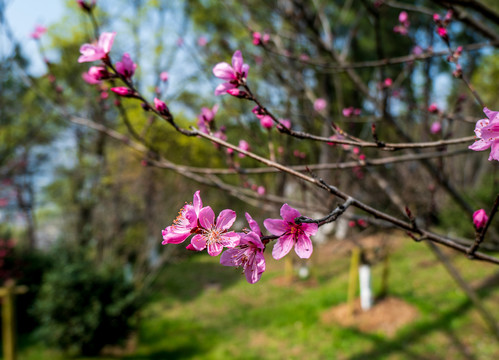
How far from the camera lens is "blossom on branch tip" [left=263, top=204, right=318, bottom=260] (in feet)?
2.67

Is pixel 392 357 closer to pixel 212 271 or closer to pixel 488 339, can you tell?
pixel 488 339

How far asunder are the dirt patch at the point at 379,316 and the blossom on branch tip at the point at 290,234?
17.8ft

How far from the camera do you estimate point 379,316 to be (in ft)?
19.5

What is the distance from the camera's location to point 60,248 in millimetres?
6500

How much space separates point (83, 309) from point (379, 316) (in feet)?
16.4

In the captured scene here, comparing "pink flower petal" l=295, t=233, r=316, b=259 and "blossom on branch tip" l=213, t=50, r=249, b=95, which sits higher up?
"blossom on branch tip" l=213, t=50, r=249, b=95

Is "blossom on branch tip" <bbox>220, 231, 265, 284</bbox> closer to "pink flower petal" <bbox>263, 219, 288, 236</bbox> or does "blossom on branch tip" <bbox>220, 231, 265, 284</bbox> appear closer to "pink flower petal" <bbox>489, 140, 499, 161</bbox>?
"pink flower petal" <bbox>263, 219, 288, 236</bbox>

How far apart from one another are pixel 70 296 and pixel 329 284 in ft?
18.9

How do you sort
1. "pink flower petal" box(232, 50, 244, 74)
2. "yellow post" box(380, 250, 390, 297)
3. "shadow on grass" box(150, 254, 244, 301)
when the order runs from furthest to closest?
"shadow on grass" box(150, 254, 244, 301) < "yellow post" box(380, 250, 390, 297) < "pink flower petal" box(232, 50, 244, 74)

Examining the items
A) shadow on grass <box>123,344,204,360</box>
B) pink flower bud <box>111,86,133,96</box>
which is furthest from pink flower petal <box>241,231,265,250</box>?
shadow on grass <box>123,344,204,360</box>

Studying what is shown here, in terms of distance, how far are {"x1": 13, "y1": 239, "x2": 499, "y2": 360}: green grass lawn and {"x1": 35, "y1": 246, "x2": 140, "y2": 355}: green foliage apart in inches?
20.1

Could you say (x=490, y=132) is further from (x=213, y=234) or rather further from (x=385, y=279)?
(x=385, y=279)

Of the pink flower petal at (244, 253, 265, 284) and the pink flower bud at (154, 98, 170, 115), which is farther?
the pink flower bud at (154, 98, 170, 115)

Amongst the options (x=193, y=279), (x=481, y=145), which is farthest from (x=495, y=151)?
(x=193, y=279)
